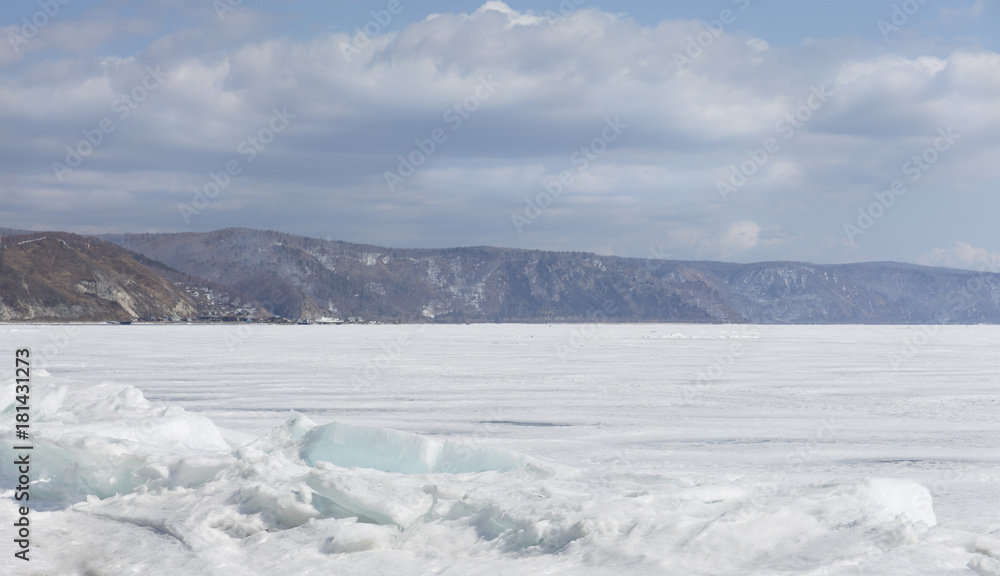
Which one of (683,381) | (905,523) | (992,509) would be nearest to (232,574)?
(905,523)

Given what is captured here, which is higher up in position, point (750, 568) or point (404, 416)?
point (404, 416)

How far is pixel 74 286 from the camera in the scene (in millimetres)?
138500

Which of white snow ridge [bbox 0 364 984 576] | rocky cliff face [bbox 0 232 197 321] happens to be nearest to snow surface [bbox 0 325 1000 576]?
white snow ridge [bbox 0 364 984 576]

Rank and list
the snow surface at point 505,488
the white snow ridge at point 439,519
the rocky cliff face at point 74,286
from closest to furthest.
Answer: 1. the white snow ridge at point 439,519
2. the snow surface at point 505,488
3. the rocky cliff face at point 74,286

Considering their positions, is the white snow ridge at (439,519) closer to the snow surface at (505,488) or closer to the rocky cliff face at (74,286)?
the snow surface at (505,488)

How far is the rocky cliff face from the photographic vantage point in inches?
5034

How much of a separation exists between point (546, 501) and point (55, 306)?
144 meters

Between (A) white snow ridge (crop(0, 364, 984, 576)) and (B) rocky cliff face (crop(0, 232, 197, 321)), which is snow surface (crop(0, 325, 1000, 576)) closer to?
(A) white snow ridge (crop(0, 364, 984, 576))

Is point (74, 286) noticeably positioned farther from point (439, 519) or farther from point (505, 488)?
point (439, 519)

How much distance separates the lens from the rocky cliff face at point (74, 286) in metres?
128

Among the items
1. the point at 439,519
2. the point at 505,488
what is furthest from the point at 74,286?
the point at 439,519

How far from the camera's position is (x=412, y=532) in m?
6.05

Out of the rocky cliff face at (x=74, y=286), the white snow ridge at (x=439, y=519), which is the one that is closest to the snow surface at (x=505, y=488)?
the white snow ridge at (x=439, y=519)

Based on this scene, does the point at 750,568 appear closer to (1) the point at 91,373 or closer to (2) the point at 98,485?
(2) the point at 98,485
